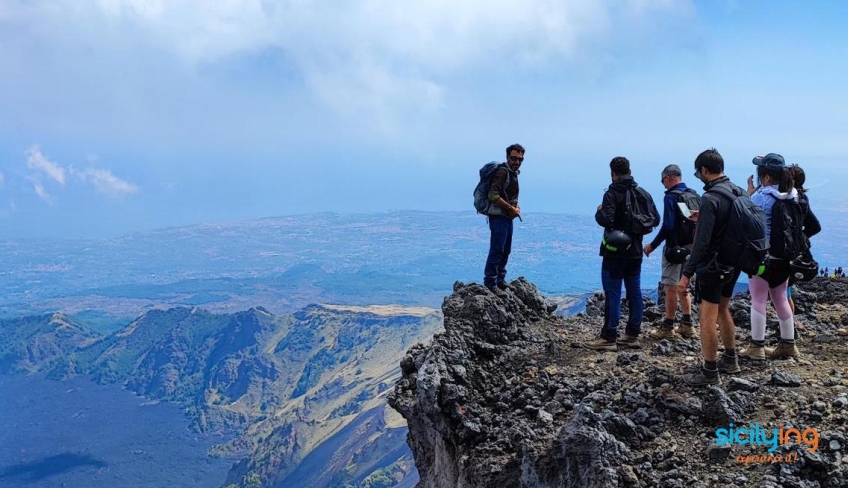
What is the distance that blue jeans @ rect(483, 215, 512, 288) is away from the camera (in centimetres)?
1492

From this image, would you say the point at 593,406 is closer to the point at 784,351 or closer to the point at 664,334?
the point at 784,351

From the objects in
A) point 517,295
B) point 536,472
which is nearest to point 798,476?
point 536,472

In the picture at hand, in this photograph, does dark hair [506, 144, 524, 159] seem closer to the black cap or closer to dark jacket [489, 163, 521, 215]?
dark jacket [489, 163, 521, 215]

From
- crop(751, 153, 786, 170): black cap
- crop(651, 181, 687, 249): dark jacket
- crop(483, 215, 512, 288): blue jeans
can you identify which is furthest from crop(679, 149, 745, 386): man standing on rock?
crop(483, 215, 512, 288): blue jeans

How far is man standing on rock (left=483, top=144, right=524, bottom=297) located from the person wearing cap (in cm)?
511

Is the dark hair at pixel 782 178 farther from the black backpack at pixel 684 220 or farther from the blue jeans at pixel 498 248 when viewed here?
the blue jeans at pixel 498 248

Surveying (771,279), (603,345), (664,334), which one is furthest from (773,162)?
(603,345)

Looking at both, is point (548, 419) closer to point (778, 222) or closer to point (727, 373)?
point (727, 373)

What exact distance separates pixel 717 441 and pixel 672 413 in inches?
36.2

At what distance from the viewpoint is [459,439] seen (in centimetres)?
1196

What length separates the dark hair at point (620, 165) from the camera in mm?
12102

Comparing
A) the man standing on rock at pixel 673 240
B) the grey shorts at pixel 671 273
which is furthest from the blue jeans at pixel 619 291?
the grey shorts at pixel 671 273

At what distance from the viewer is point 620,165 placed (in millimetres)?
12125

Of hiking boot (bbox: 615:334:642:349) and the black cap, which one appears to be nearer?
the black cap
